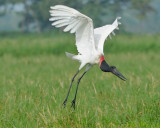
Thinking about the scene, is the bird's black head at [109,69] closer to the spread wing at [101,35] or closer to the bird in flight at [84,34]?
the bird in flight at [84,34]

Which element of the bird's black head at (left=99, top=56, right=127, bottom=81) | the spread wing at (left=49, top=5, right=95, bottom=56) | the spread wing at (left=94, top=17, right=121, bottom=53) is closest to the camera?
the spread wing at (left=49, top=5, right=95, bottom=56)

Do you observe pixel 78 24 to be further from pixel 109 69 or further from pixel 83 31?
pixel 109 69

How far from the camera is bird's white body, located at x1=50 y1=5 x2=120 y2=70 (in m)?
4.58

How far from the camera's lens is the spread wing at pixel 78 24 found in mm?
4544

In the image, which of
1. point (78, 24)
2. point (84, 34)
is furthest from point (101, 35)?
point (78, 24)

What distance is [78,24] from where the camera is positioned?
4824mm

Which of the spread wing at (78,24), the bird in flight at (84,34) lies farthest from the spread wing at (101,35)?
the spread wing at (78,24)

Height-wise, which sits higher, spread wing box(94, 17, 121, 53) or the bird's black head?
spread wing box(94, 17, 121, 53)

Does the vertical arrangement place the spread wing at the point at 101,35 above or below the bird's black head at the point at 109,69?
above

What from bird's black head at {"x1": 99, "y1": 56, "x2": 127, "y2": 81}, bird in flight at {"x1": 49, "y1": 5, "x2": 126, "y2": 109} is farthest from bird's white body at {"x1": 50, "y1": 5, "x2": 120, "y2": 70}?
bird's black head at {"x1": 99, "y1": 56, "x2": 127, "y2": 81}

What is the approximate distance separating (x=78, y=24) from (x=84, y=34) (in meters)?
0.25

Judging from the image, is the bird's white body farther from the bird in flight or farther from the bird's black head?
the bird's black head

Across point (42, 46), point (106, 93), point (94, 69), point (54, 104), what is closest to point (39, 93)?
point (54, 104)

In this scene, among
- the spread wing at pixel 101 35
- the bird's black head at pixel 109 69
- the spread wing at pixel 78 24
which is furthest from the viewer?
the spread wing at pixel 101 35
